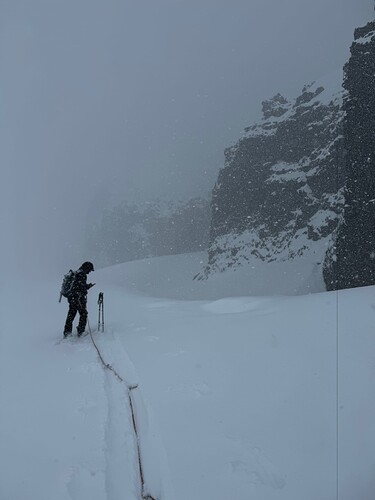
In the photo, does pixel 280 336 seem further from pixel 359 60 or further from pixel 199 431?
pixel 359 60

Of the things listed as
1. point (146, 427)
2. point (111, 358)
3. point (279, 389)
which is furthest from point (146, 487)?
point (111, 358)

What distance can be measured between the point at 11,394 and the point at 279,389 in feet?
13.7

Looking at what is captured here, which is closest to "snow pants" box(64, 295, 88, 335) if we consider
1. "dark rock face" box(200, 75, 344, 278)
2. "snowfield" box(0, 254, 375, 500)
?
"snowfield" box(0, 254, 375, 500)

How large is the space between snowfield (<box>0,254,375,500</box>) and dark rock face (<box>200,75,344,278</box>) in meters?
47.7

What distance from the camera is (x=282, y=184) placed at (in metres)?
62.6

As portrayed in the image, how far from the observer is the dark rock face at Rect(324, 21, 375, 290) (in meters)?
24.0

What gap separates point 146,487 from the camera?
3336 millimetres

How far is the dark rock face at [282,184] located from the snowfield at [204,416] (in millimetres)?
47729

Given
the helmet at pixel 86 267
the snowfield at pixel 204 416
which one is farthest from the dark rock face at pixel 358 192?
the helmet at pixel 86 267

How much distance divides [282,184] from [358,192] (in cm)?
3917

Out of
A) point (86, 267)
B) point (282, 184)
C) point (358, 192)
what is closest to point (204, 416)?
point (86, 267)

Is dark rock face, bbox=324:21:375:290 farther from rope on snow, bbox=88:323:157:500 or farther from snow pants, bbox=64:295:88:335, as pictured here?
rope on snow, bbox=88:323:157:500

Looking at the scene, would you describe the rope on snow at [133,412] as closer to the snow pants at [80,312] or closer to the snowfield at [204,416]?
the snowfield at [204,416]

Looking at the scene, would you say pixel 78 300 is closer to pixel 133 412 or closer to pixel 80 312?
pixel 80 312
